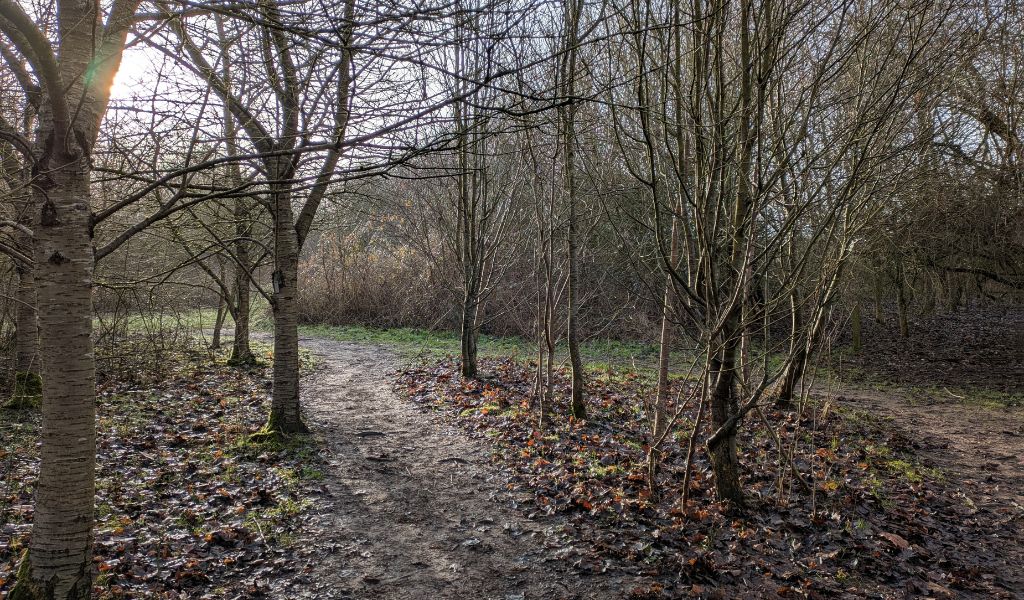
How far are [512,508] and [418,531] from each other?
0.90 m

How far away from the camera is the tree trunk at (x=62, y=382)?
2682 mm

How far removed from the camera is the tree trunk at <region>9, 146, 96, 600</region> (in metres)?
2.68

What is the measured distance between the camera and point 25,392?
7.06m

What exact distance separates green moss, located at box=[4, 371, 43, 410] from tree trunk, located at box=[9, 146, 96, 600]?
5439mm

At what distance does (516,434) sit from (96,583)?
431 centimetres

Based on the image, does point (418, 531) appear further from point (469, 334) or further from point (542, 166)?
point (542, 166)

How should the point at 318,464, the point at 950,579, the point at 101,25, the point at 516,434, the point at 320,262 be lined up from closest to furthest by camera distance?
the point at 101,25, the point at 950,579, the point at 318,464, the point at 516,434, the point at 320,262

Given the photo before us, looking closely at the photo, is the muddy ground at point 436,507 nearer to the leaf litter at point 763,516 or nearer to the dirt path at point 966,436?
the dirt path at point 966,436

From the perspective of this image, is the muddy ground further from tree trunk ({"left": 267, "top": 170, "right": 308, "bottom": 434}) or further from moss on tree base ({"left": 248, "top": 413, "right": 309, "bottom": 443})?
tree trunk ({"left": 267, "top": 170, "right": 308, "bottom": 434})

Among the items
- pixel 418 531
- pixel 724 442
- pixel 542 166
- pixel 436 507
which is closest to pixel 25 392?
pixel 436 507

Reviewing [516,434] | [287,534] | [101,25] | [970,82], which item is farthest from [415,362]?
[970,82]

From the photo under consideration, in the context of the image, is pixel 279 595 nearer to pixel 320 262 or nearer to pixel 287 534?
pixel 287 534

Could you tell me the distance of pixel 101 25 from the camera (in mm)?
3012

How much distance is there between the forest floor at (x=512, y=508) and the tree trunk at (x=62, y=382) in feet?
1.98
